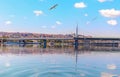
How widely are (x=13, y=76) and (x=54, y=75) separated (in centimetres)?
291

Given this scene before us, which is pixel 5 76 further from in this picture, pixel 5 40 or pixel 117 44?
pixel 117 44

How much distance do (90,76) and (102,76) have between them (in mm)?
1133

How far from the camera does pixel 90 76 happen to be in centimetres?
2177

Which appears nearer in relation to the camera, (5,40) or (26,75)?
(26,75)

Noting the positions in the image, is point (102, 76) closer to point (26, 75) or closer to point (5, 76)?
point (26, 75)

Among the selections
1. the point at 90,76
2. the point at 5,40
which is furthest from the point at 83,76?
the point at 5,40

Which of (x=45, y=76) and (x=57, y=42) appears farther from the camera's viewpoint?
(x=57, y=42)

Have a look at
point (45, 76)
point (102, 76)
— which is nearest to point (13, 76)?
point (45, 76)

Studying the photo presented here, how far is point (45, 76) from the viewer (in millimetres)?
21531

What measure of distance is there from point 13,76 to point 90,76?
5285 mm

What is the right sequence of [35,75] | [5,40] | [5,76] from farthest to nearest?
[5,40] < [35,75] < [5,76]

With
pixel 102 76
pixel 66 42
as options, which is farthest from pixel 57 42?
pixel 102 76

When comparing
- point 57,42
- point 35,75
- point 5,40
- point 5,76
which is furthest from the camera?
point 57,42

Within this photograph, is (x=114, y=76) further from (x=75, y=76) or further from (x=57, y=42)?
(x=57, y=42)
